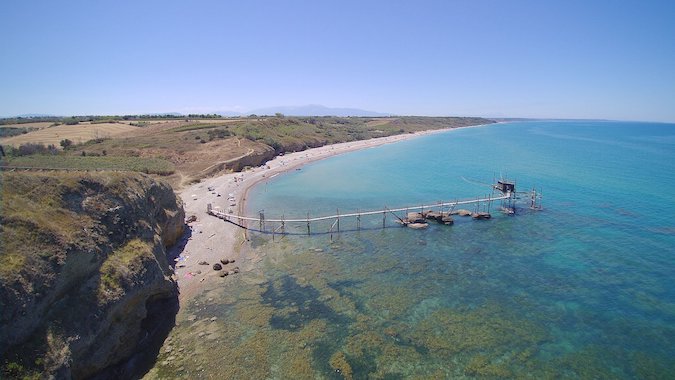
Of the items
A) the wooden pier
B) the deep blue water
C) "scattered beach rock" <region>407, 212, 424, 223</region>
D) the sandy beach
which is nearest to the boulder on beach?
the wooden pier

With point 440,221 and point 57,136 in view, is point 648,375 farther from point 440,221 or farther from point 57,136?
point 57,136

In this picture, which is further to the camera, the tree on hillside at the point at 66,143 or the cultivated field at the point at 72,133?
the tree on hillside at the point at 66,143

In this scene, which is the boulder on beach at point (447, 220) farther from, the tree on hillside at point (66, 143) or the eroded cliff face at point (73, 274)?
the tree on hillside at point (66, 143)

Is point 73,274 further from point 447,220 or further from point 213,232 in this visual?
point 447,220

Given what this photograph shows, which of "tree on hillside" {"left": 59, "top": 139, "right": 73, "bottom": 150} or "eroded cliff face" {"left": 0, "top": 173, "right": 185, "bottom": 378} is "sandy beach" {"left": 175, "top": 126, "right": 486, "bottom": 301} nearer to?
"eroded cliff face" {"left": 0, "top": 173, "right": 185, "bottom": 378}

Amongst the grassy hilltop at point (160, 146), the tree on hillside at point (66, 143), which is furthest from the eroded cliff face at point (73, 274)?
the tree on hillside at point (66, 143)

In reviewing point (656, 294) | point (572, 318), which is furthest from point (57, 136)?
point (656, 294)
